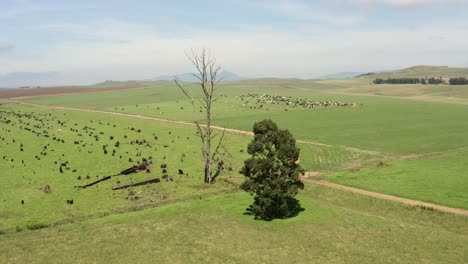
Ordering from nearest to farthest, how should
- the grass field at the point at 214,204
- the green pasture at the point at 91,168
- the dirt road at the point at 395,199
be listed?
the grass field at the point at 214,204
the dirt road at the point at 395,199
the green pasture at the point at 91,168

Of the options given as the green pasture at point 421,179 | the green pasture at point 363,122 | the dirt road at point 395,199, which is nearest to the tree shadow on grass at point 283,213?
the dirt road at point 395,199

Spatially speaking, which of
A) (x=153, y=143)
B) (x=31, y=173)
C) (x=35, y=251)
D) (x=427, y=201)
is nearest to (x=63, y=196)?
(x=31, y=173)

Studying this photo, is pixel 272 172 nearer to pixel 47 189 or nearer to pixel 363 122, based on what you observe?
pixel 47 189

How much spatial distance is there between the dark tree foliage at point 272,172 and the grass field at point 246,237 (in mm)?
1574

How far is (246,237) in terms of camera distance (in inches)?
1430

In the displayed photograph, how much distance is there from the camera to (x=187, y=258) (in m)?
31.8

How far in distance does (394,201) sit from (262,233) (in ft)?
60.3

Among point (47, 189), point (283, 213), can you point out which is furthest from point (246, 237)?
point (47, 189)

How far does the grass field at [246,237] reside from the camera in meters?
32.1

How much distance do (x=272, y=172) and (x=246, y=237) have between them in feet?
24.1

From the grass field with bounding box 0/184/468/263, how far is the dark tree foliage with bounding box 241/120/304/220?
1.57m

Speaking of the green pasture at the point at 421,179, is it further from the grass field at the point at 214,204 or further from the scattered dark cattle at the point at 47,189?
the scattered dark cattle at the point at 47,189

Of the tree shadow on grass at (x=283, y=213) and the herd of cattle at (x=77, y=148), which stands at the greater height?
the herd of cattle at (x=77, y=148)

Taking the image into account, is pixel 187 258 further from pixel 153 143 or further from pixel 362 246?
pixel 153 143
